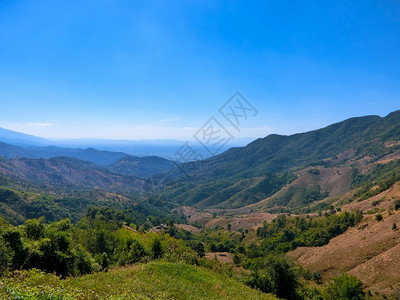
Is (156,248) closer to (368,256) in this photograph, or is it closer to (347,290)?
(347,290)

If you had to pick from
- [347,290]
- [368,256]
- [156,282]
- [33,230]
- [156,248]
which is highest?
[33,230]

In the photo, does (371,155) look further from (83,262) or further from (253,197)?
(83,262)

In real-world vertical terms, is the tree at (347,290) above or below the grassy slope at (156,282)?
below

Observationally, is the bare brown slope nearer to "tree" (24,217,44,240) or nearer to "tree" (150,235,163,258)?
"tree" (150,235,163,258)

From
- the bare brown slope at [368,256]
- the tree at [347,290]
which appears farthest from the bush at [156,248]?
the bare brown slope at [368,256]

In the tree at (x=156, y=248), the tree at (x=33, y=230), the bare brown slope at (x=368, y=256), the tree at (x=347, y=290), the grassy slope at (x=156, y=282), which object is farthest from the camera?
the bare brown slope at (x=368, y=256)

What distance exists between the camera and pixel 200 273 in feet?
74.0

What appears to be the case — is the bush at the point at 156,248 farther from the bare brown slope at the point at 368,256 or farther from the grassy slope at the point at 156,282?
the bare brown slope at the point at 368,256

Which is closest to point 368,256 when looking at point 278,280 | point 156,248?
point 278,280

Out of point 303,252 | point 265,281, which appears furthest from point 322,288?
point 303,252

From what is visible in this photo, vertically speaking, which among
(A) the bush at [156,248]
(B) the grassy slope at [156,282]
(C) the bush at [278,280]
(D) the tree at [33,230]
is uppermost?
(D) the tree at [33,230]

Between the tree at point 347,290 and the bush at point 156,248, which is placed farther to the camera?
the tree at point 347,290

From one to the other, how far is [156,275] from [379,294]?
33.5m

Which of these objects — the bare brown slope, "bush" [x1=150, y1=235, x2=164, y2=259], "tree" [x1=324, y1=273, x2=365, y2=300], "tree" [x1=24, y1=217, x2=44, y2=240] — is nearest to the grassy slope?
"tree" [x1=24, y1=217, x2=44, y2=240]
